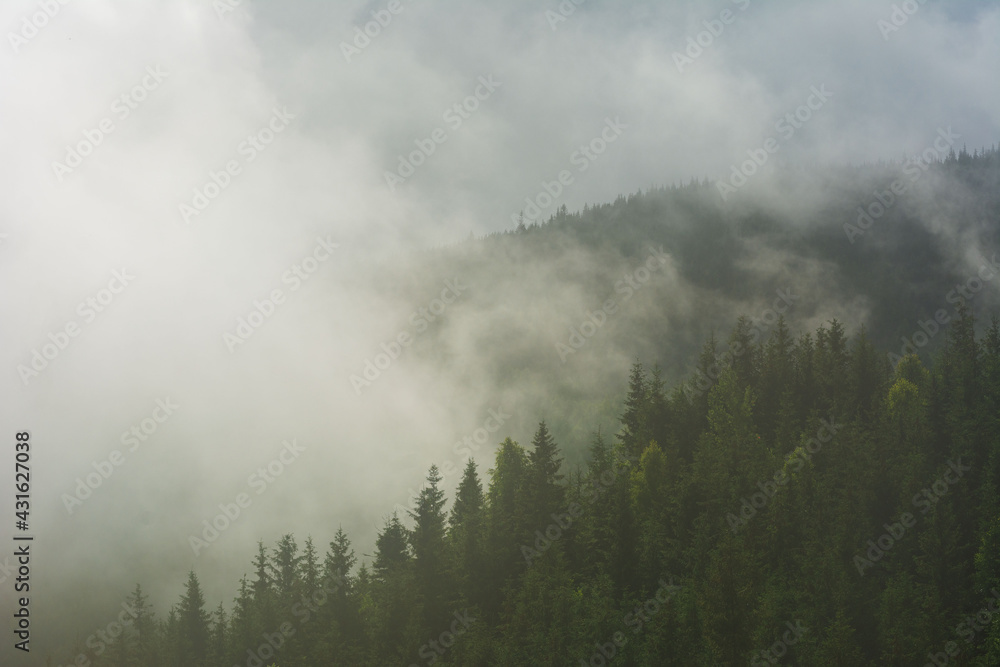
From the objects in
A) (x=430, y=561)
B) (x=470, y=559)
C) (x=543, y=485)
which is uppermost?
(x=543, y=485)

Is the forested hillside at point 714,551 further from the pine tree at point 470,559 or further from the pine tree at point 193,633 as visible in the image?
the pine tree at point 193,633

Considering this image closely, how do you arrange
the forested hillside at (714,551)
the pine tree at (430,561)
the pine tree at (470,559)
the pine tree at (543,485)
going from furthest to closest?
the pine tree at (543,485), the pine tree at (430,561), the pine tree at (470,559), the forested hillside at (714,551)


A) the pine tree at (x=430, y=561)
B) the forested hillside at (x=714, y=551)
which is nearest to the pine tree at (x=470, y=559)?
the forested hillside at (x=714, y=551)

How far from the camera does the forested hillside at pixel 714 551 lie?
189ft

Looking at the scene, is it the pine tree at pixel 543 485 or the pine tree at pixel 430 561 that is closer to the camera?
the pine tree at pixel 430 561

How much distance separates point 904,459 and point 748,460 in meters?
12.3

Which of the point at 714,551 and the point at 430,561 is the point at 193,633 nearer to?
the point at 430,561

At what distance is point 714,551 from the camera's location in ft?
210

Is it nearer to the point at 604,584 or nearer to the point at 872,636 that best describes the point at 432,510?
the point at 604,584

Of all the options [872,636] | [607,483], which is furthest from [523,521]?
[872,636]

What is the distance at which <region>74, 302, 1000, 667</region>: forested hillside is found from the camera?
57688 millimetres

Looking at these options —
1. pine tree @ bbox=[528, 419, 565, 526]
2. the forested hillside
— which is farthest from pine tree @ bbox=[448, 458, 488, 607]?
pine tree @ bbox=[528, 419, 565, 526]

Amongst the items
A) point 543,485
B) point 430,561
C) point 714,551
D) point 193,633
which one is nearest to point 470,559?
point 430,561

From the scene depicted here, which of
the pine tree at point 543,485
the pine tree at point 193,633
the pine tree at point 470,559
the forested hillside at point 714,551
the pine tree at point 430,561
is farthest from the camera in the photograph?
the pine tree at point 193,633
